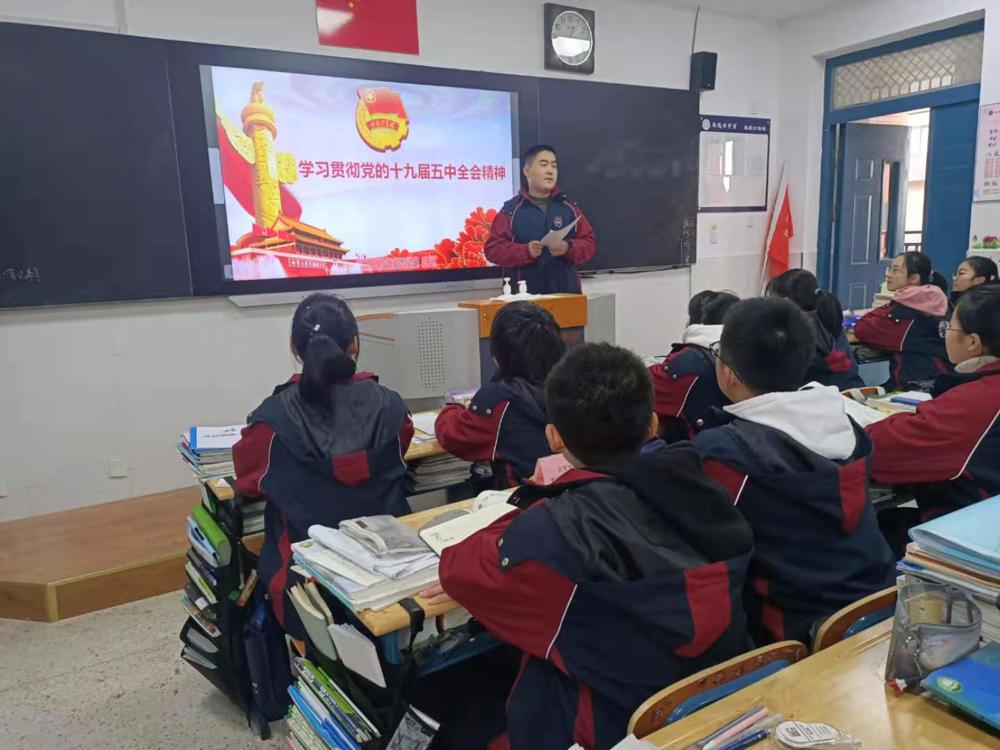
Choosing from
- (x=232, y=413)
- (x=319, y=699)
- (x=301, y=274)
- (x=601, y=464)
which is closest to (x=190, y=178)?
(x=301, y=274)

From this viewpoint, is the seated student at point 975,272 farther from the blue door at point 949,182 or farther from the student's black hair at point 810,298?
the student's black hair at point 810,298

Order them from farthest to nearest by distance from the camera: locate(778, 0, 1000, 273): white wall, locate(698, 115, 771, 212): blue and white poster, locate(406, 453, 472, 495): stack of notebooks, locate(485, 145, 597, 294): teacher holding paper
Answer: locate(698, 115, 771, 212): blue and white poster
locate(778, 0, 1000, 273): white wall
locate(485, 145, 597, 294): teacher holding paper
locate(406, 453, 472, 495): stack of notebooks

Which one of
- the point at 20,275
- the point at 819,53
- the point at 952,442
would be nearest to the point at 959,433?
the point at 952,442

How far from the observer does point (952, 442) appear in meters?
1.78

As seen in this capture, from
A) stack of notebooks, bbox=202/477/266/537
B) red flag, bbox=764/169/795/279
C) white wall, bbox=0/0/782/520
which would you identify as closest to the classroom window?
red flag, bbox=764/169/795/279

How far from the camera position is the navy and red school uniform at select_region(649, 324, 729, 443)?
97.9 inches

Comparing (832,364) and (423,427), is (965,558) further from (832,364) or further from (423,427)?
(832,364)

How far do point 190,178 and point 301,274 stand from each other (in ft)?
2.31

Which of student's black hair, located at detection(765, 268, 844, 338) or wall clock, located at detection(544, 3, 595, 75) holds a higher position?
wall clock, located at detection(544, 3, 595, 75)

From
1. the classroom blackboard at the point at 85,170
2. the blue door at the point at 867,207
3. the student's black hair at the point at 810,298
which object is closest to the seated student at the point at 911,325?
the student's black hair at the point at 810,298

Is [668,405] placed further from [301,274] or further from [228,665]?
[301,274]

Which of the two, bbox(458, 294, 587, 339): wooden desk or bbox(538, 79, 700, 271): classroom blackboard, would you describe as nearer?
bbox(458, 294, 587, 339): wooden desk

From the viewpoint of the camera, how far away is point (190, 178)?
3504 mm

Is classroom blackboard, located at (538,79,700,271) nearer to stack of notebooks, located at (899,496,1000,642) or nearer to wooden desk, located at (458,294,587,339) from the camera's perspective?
wooden desk, located at (458,294,587,339)
